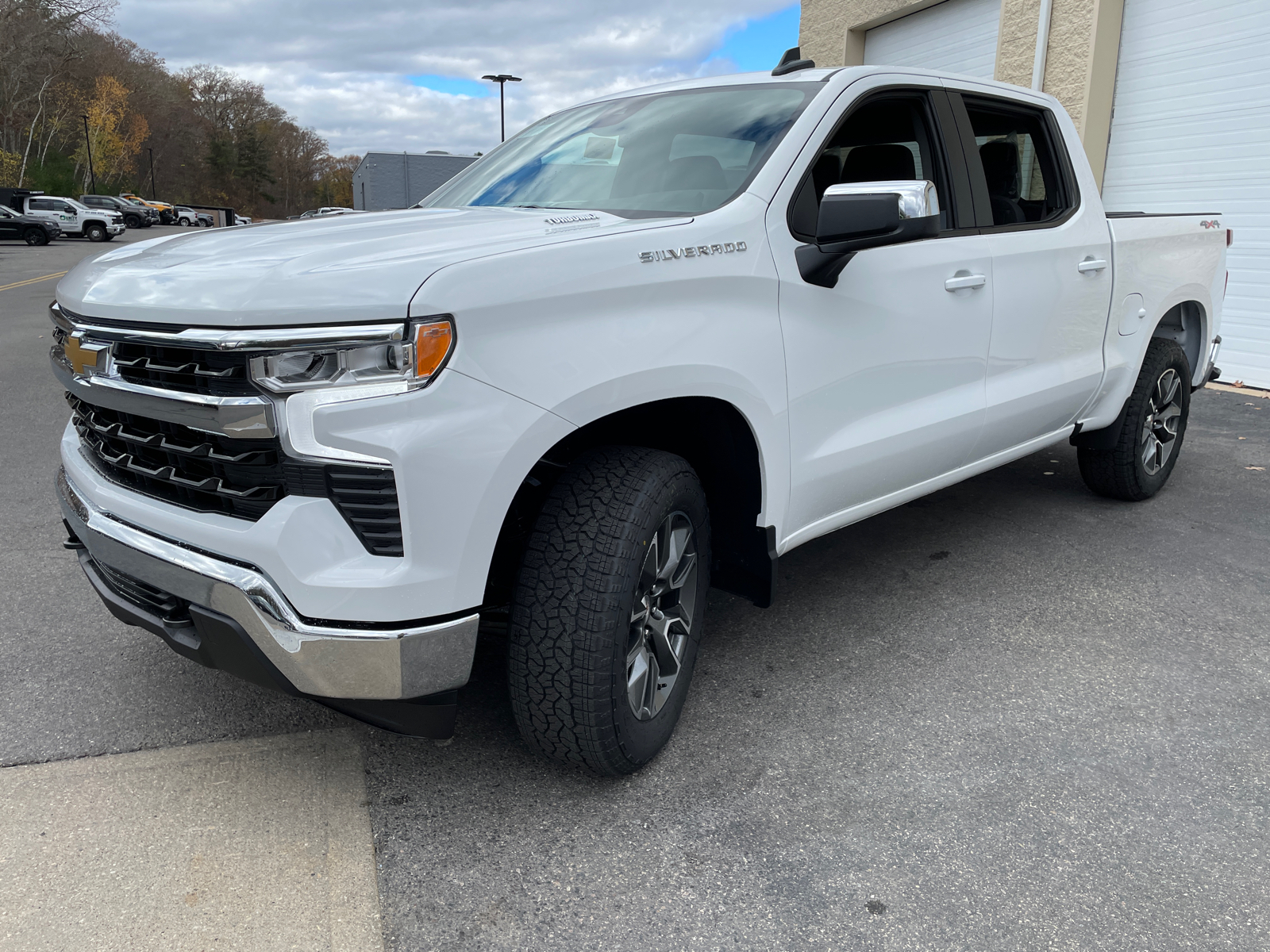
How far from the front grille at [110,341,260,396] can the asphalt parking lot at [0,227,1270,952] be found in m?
1.05

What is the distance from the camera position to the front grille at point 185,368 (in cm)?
191

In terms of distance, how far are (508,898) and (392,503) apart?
0.89 meters

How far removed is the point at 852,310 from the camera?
283 centimetres

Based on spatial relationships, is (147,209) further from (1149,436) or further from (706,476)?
(706,476)

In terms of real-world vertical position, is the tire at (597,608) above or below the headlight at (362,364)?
below

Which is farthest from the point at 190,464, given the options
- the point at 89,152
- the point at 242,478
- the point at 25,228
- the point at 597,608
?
the point at 89,152

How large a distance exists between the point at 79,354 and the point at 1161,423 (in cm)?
460

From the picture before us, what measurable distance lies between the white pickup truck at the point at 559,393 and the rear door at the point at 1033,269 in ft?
0.11

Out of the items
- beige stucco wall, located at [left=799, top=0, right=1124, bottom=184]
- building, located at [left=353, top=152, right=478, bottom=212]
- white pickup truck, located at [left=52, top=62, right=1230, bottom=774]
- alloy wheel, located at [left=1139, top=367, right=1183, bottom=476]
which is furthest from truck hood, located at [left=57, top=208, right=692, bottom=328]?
building, located at [left=353, top=152, right=478, bottom=212]

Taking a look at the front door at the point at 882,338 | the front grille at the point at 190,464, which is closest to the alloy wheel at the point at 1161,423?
the front door at the point at 882,338

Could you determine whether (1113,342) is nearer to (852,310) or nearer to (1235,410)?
(852,310)

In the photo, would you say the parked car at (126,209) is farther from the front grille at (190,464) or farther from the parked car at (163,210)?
the front grille at (190,464)

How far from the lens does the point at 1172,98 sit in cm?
888

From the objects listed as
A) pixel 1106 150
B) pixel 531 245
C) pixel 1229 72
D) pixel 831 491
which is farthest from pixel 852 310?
pixel 1106 150
